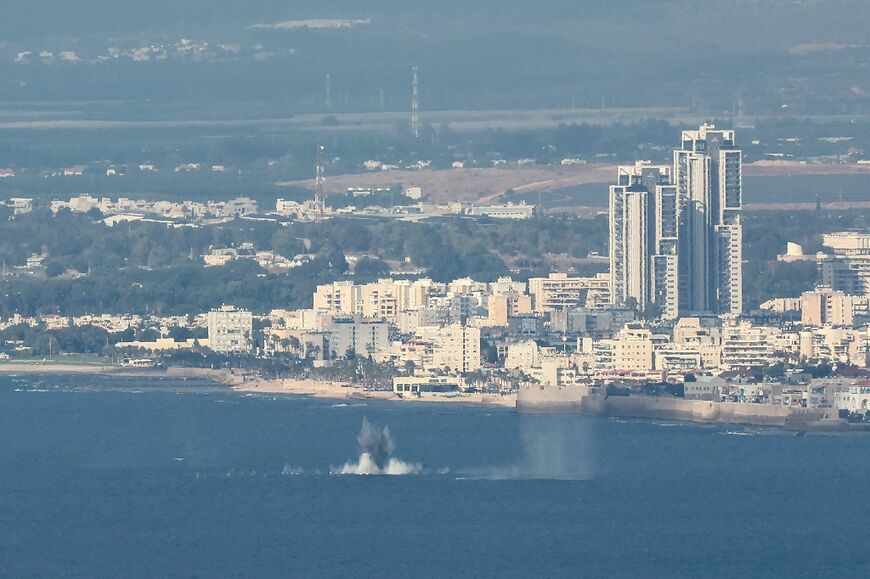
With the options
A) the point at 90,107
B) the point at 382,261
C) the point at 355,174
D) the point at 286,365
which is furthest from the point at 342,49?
the point at 286,365

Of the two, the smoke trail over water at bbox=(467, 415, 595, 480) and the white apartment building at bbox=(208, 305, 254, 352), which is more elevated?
the white apartment building at bbox=(208, 305, 254, 352)

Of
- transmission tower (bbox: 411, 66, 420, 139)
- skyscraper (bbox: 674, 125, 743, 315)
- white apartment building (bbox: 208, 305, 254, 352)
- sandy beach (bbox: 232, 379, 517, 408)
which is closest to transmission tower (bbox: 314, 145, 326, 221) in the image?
transmission tower (bbox: 411, 66, 420, 139)

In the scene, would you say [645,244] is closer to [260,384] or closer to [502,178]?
[260,384]

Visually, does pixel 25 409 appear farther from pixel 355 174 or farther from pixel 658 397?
pixel 355 174

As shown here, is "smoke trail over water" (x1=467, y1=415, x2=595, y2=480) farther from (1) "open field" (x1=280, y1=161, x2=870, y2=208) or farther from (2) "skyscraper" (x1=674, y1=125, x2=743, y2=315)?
(1) "open field" (x1=280, y1=161, x2=870, y2=208)

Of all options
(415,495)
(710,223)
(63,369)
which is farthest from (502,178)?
(415,495)

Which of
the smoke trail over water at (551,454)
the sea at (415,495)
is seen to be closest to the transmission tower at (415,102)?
the sea at (415,495)
